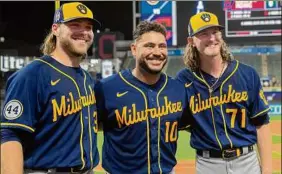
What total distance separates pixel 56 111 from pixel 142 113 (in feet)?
1.94

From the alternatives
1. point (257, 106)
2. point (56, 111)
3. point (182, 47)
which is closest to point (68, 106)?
point (56, 111)

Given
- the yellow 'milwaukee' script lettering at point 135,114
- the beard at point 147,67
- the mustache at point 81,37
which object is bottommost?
the yellow 'milwaukee' script lettering at point 135,114

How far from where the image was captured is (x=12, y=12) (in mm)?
29844

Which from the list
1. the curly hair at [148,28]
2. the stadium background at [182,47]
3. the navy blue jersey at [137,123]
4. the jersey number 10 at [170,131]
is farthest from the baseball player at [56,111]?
the stadium background at [182,47]

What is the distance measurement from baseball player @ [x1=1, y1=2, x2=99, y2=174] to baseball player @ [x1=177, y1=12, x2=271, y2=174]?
77cm

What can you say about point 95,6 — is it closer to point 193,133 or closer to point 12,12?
point 12,12

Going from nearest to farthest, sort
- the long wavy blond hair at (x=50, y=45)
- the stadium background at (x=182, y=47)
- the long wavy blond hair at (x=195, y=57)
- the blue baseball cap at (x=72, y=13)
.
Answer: the blue baseball cap at (x=72, y=13)
the long wavy blond hair at (x=50, y=45)
the long wavy blond hair at (x=195, y=57)
the stadium background at (x=182, y=47)

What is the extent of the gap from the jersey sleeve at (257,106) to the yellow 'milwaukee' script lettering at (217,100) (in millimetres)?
81

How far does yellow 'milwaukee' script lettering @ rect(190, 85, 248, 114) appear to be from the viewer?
2938 millimetres

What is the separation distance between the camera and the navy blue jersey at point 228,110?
2.93 metres

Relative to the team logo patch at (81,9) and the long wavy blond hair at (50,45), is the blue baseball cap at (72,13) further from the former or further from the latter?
the long wavy blond hair at (50,45)

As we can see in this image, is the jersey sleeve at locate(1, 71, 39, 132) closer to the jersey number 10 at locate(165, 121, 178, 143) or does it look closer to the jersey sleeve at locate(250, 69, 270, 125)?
the jersey number 10 at locate(165, 121, 178, 143)

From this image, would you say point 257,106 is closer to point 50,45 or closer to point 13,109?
point 50,45

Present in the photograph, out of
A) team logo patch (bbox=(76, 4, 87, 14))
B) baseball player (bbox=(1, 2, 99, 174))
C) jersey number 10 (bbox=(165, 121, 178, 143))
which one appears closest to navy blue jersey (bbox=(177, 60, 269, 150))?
jersey number 10 (bbox=(165, 121, 178, 143))
